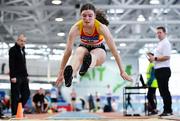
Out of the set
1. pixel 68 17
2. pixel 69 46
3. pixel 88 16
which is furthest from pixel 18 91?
pixel 68 17

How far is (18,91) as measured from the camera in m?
7.05

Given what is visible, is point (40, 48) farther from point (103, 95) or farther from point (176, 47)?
point (176, 47)

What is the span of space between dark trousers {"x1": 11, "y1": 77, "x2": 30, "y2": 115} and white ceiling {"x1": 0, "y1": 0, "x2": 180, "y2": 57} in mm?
8341

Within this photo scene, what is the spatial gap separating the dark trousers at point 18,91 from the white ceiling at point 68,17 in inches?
328

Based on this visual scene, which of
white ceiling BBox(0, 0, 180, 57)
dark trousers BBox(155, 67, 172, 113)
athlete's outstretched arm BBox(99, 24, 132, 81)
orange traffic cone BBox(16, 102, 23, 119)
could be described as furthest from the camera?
white ceiling BBox(0, 0, 180, 57)

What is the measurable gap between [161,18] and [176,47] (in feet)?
28.7

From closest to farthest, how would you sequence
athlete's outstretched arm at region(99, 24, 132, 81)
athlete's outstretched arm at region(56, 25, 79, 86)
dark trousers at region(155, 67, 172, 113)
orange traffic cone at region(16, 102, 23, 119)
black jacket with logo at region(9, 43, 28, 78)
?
athlete's outstretched arm at region(99, 24, 132, 81), athlete's outstretched arm at region(56, 25, 79, 86), dark trousers at region(155, 67, 172, 113), orange traffic cone at region(16, 102, 23, 119), black jacket with logo at region(9, 43, 28, 78)

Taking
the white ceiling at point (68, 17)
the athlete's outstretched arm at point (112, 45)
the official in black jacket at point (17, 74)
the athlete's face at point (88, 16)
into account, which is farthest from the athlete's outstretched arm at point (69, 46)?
the white ceiling at point (68, 17)

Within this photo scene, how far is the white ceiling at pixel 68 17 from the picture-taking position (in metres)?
15.6

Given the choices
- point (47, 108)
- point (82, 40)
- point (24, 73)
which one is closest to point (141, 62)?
point (47, 108)

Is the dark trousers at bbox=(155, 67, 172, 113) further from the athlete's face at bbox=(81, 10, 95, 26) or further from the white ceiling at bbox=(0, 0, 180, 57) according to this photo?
the white ceiling at bbox=(0, 0, 180, 57)

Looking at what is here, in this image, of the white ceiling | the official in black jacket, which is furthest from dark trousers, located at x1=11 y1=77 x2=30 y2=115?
the white ceiling

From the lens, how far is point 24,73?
716 cm

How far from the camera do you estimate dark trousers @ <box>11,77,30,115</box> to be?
22.9 ft
